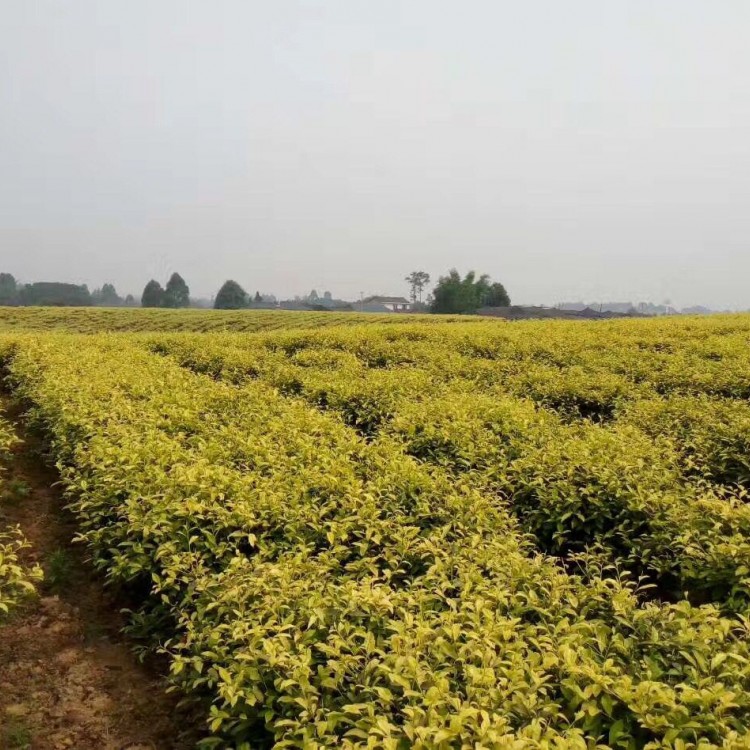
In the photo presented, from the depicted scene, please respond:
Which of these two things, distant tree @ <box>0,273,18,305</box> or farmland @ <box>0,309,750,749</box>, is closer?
farmland @ <box>0,309,750,749</box>

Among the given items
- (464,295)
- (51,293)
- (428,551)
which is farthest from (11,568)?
(51,293)

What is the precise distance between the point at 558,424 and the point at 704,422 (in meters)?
1.75

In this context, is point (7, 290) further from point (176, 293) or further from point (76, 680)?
point (76, 680)

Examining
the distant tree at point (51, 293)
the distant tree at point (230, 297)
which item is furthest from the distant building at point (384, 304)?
the distant tree at point (51, 293)

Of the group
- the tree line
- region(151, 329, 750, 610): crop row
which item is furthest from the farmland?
the tree line

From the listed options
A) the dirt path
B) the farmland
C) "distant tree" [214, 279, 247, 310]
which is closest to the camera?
the farmland

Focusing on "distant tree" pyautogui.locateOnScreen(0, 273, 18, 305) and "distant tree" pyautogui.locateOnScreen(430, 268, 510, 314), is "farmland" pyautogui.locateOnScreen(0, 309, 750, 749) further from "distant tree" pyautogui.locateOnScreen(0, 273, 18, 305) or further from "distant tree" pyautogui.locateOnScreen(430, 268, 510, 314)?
"distant tree" pyautogui.locateOnScreen(0, 273, 18, 305)

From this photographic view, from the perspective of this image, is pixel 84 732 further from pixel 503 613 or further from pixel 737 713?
pixel 737 713

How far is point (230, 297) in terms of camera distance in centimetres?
9256

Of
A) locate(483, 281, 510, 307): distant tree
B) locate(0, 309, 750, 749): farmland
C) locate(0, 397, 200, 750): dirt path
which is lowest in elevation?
locate(0, 397, 200, 750): dirt path

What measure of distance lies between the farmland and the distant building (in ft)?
342

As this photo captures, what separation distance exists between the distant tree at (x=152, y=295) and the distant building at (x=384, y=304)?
3872 centimetres

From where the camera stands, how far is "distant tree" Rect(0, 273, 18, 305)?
109688 millimetres

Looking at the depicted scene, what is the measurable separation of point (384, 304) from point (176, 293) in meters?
41.6
